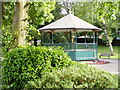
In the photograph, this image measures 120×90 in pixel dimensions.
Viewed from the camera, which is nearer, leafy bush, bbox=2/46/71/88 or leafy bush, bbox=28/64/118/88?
leafy bush, bbox=28/64/118/88

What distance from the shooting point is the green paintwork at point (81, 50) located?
15.2m

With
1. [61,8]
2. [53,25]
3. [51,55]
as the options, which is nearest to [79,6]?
[61,8]

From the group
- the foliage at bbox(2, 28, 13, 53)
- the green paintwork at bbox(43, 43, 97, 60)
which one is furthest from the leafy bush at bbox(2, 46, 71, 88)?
the green paintwork at bbox(43, 43, 97, 60)

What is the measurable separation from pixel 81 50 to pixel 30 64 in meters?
11.1

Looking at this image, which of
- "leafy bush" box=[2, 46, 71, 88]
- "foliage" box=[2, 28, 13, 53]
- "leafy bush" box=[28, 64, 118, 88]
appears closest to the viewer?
"leafy bush" box=[28, 64, 118, 88]

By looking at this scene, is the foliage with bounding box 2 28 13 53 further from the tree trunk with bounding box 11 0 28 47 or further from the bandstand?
the bandstand

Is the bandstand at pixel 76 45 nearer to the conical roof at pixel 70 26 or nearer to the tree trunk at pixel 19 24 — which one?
the conical roof at pixel 70 26

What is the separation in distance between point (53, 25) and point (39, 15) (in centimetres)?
172

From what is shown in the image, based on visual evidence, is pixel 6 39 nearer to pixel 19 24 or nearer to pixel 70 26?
pixel 19 24

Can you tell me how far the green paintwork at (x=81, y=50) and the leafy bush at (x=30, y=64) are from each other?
10.3 meters

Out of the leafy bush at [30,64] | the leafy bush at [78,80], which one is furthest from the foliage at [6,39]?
the leafy bush at [78,80]

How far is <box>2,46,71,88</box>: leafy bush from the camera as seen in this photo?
4520 mm

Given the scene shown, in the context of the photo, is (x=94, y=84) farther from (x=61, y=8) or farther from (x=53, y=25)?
(x=61, y=8)

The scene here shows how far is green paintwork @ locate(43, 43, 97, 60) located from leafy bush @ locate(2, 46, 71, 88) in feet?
33.7
